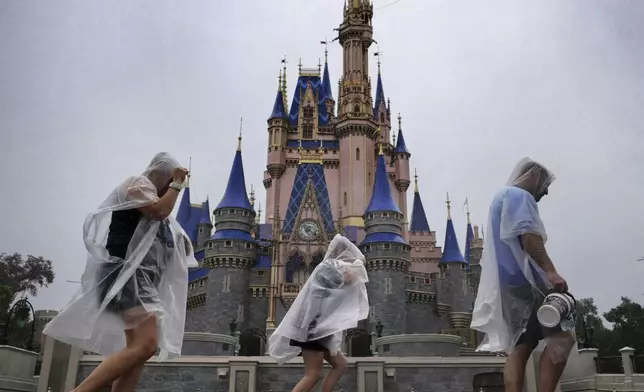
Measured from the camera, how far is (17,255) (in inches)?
1516

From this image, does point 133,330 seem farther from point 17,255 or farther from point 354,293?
point 17,255

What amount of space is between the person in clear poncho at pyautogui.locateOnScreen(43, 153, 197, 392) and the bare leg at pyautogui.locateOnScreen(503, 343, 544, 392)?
7.40 ft

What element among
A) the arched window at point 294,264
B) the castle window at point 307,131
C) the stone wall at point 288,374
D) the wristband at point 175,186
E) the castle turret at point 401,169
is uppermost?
the castle window at point 307,131

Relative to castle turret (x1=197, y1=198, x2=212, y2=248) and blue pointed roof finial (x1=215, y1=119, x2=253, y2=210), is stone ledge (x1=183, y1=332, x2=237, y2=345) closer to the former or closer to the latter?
blue pointed roof finial (x1=215, y1=119, x2=253, y2=210)

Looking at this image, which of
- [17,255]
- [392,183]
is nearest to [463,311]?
[392,183]

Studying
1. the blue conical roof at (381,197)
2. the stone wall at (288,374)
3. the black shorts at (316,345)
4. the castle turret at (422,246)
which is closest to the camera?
the black shorts at (316,345)

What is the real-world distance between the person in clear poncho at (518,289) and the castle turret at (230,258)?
93.3 ft

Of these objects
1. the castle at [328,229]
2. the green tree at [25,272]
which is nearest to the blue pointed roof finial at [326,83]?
the castle at [328,229]

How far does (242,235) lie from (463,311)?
14706 mm

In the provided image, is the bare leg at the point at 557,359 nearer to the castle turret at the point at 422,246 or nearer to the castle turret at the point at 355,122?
the castle turret at the point at 355,122

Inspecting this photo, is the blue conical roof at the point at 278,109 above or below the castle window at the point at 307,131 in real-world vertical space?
above

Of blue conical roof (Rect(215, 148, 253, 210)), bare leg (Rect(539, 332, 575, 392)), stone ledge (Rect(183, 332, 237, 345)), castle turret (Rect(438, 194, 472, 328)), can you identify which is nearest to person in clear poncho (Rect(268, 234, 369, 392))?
bare leg (Rect(539, 332, 575, 392))

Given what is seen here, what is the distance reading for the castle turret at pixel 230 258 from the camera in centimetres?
3180

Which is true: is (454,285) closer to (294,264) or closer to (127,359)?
(294,264)
